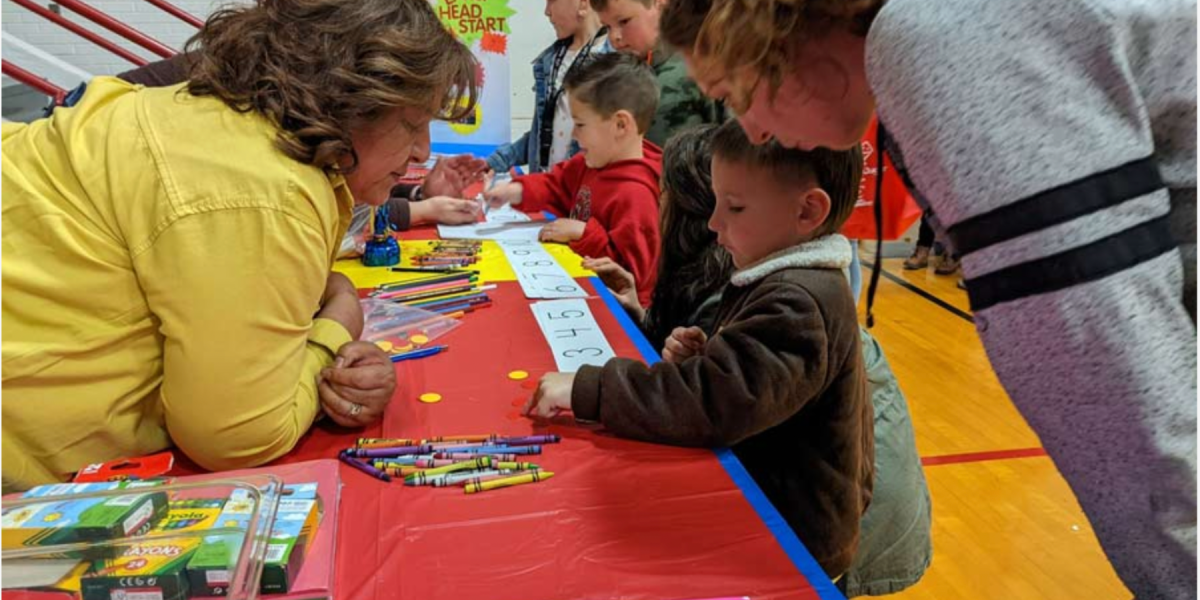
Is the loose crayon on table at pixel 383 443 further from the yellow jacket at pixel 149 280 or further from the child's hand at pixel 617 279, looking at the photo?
the child's hand at pixel 617 279

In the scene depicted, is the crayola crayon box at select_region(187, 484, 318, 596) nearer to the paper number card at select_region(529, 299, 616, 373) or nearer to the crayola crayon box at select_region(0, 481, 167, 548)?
the crayola crayon box at select_region(0, 481, 167, 548)

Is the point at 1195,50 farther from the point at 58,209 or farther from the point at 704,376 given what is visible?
the point at 58,209

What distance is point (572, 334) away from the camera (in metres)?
1.39

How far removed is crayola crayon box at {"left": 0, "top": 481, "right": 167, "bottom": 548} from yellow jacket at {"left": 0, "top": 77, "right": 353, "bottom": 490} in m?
0.12

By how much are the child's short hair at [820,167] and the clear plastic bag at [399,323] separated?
56 centimetres

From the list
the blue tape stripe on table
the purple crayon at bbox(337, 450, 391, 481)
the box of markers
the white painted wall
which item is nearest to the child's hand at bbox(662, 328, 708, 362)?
the blue tape stripe on table

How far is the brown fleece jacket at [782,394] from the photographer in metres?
1.00

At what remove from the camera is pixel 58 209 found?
0.87 m

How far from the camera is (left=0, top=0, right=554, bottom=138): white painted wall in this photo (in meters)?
5.14

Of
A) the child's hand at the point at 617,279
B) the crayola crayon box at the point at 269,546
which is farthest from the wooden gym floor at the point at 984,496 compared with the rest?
the crayola crayon box at the point at 269,546

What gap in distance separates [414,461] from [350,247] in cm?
102

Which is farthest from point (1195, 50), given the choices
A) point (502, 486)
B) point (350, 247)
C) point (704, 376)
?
point (350, 247)

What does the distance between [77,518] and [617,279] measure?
50.6 inches

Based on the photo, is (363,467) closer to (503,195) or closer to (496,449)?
(496,449)
